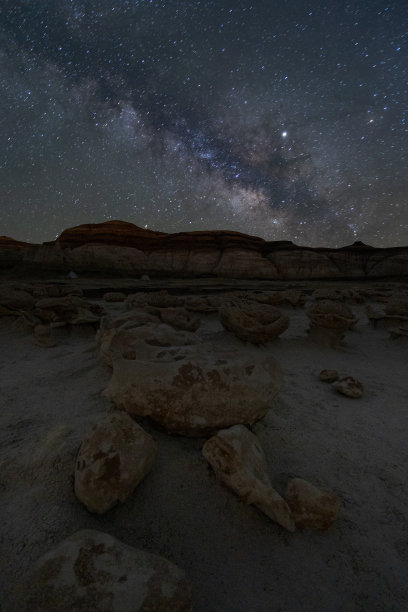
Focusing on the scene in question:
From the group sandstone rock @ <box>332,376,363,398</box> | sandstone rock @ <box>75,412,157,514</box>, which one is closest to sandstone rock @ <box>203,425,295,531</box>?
sandstone rock @ <box>75,412,157,514</box>

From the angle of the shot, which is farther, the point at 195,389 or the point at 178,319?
the point at 178,319

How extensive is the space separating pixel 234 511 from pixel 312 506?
32 cm

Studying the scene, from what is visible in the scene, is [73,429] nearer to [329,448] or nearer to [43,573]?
[43,573]

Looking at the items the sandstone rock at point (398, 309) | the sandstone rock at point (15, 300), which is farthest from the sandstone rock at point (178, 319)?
the sandstone rock at point (398, 309)

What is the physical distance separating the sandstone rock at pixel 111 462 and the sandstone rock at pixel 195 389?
246 mm

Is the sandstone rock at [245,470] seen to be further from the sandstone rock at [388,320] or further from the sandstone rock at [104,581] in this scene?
the sandstone rock at [388,320]

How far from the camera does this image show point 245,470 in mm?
1144

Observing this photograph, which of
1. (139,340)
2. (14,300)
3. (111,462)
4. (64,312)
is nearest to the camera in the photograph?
(111,462)

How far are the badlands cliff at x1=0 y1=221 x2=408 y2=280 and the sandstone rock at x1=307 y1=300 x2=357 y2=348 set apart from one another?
17.5 metres

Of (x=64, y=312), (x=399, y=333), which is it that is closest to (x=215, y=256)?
(x=399, y=333)

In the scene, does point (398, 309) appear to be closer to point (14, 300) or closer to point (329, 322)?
point (329, 322)

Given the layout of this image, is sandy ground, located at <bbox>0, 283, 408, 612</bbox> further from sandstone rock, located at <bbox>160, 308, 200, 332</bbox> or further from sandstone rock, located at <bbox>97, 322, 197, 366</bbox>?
sandstone rock, located at <bbox>160, 308, 200, 332</bbox>

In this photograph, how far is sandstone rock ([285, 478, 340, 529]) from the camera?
1.08 metres

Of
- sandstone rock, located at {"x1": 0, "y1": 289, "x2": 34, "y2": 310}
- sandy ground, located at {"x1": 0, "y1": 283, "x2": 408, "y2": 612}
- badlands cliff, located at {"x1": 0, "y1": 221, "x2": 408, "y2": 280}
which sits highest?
badlands cliff, located at {"x1": 0, "y1": 221, "x2": 408, "y2": 280}
